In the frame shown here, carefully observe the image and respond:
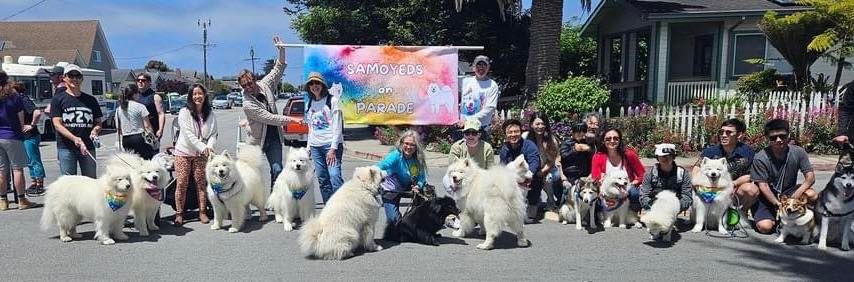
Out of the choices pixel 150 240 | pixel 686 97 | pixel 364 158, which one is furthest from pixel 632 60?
pixel 150 240

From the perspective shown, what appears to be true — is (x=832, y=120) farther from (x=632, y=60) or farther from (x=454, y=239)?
(x=454, y=239)

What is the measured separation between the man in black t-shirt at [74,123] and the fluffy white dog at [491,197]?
4.16m

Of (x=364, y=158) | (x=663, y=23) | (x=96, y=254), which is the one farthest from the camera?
(x=663, y=23)

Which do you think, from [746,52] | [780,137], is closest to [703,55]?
[746,52]

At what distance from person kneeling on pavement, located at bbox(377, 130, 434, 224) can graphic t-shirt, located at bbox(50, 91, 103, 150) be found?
3399 mm

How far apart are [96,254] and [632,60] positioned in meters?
19.2

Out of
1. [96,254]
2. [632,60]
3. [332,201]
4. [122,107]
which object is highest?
[632,60]

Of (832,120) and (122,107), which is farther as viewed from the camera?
(832,120)

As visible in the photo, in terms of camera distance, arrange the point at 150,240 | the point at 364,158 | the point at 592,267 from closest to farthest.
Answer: the point at 592,267 → the point at 150,240 → the point at 364,158

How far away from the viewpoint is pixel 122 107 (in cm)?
649

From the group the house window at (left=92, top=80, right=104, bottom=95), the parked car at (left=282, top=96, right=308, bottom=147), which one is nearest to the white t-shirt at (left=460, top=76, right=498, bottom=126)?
the parked car at (left=282, top=96, right=308, bottom=147)

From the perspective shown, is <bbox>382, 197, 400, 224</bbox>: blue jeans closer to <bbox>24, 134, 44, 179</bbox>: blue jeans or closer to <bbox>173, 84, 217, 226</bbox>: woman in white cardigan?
<bbox>173, 84, 217, 226</bbox>: woman in white cardigan

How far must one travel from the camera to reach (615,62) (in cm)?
2412

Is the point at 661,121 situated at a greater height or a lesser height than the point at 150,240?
greater
